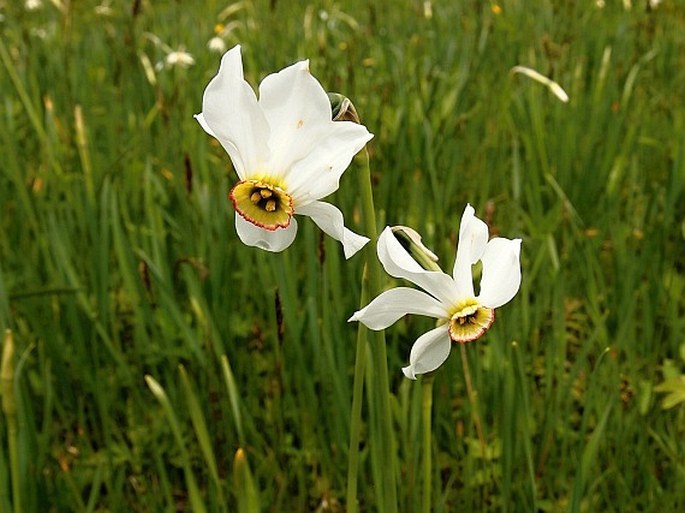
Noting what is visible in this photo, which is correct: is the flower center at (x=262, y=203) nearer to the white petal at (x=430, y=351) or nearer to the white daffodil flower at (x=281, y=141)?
the white daffodil flower at (x=281, y=141)

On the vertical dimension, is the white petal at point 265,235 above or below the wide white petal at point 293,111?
below

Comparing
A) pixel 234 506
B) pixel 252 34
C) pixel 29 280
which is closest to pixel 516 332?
pixel 234 506

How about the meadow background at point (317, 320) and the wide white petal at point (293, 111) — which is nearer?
the wide white petal at point (293, 111)

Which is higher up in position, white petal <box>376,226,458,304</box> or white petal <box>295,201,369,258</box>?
white petal <box>295,201,369,258</box>

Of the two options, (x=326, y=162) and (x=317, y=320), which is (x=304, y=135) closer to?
(x=326, y=162)

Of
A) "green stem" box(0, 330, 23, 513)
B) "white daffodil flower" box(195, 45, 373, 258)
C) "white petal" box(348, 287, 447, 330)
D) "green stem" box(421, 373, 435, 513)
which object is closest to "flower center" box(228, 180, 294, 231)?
"white daffodil flower" box(195, 45, 373, 258)

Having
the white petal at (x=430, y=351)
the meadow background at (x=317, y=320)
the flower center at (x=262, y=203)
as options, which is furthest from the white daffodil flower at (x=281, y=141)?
the meadow background at (x=317, y=320)

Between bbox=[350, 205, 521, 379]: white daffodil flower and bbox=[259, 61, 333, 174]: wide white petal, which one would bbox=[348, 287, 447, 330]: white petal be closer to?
bbox=[350, 205, 521, 379]: white daffodil flower

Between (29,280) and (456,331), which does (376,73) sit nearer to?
(29,280)
